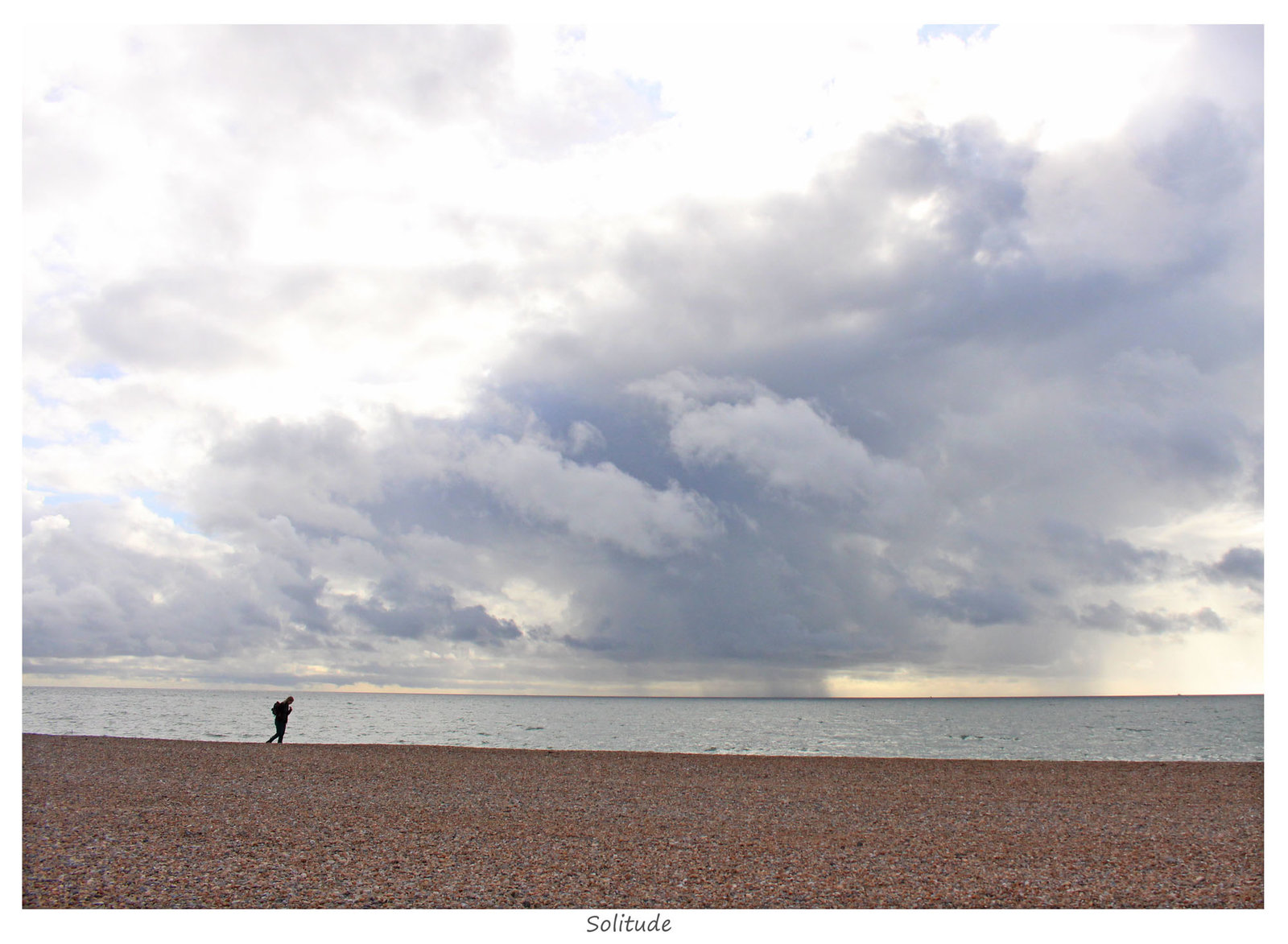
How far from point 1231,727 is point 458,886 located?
105574mm

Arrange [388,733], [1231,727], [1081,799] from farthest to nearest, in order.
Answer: [1231,727] < [388,733] < [1081,799]

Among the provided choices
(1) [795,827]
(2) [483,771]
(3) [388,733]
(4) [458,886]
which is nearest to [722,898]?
(4) [458,886]

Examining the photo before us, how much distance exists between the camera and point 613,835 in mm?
13766

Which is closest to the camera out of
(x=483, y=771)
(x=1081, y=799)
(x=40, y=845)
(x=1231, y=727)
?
(x=40, y=845)

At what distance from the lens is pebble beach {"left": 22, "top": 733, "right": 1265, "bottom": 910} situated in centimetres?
1022

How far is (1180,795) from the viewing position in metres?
19.6

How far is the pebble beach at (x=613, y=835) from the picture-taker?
33.5 feet

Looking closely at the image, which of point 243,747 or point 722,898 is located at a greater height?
point 722,898

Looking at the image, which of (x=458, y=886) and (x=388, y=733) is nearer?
(x=458, y=886)

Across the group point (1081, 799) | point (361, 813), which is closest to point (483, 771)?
point (361, 813)

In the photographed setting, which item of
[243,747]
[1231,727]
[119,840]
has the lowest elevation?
[1231,727]

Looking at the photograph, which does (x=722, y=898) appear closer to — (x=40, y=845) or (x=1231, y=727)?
(x=40, y=845)

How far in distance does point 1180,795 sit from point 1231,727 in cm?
8739

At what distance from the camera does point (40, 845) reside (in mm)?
11477
